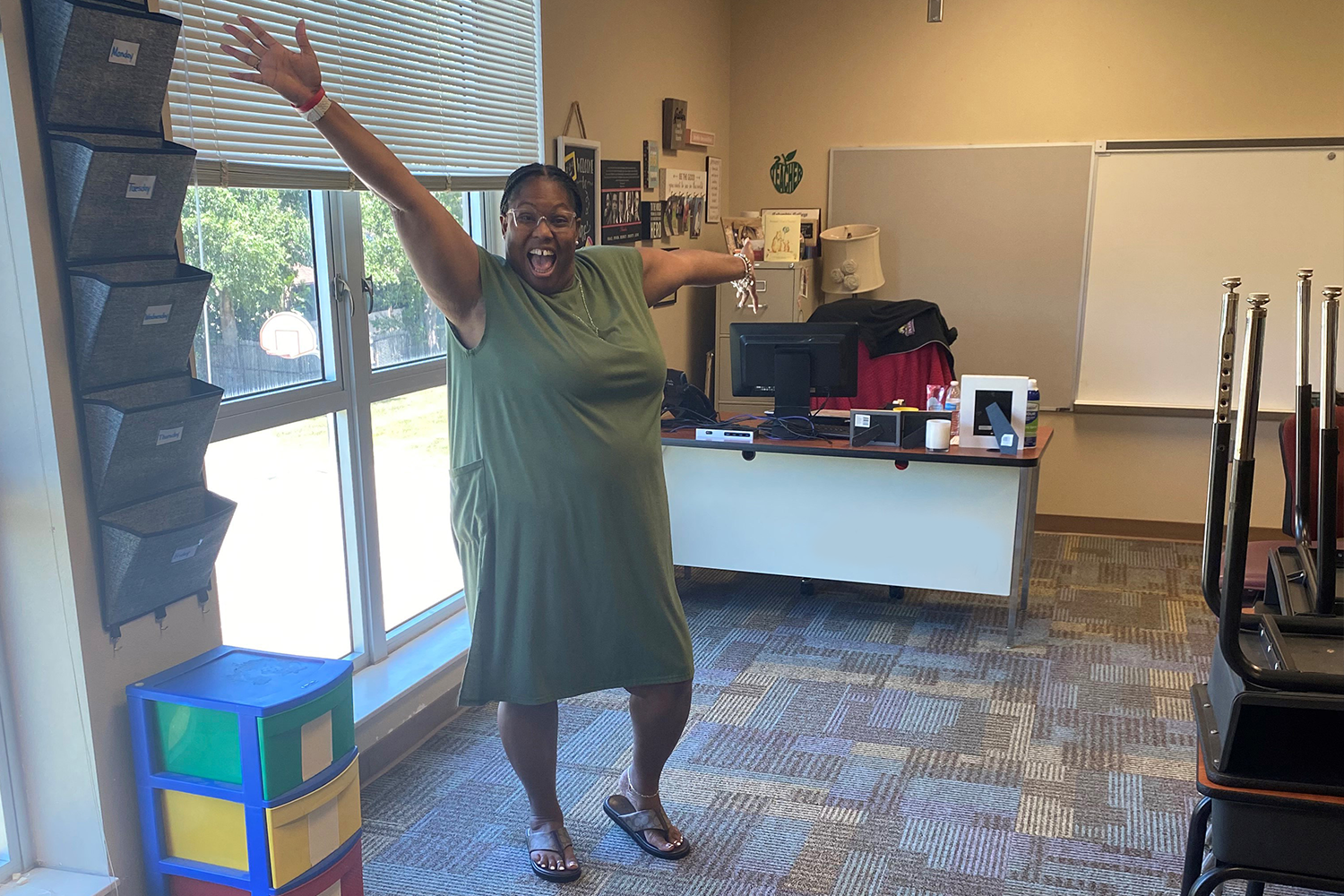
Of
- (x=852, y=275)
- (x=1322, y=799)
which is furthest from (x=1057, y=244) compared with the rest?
(x=1322, y=799)

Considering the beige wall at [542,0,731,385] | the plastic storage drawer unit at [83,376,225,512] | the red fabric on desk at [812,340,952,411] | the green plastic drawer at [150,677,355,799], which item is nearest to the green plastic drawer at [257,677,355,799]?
the green plastic drawer at [150,677,355,799]

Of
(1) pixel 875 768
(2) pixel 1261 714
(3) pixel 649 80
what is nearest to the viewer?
(2) pixel 1261 714

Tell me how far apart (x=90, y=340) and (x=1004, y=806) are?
235cm

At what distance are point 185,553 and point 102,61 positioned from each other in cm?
87

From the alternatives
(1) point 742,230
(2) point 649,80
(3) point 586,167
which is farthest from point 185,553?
(1) point 742,230

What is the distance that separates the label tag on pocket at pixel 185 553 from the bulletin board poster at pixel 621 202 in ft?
7.92

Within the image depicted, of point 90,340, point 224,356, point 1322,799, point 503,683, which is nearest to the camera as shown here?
point 1322,799

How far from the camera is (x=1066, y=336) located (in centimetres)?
519

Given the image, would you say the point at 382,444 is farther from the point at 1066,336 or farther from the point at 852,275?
the point at 1066,336

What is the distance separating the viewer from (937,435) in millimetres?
3689

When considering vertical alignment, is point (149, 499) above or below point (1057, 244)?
below

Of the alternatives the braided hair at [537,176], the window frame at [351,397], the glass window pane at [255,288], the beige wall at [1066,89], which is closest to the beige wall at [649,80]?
the beige wall at [1066,89]

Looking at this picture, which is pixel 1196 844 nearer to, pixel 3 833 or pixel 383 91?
pixel 3 833

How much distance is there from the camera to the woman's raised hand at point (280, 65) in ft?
5.10
